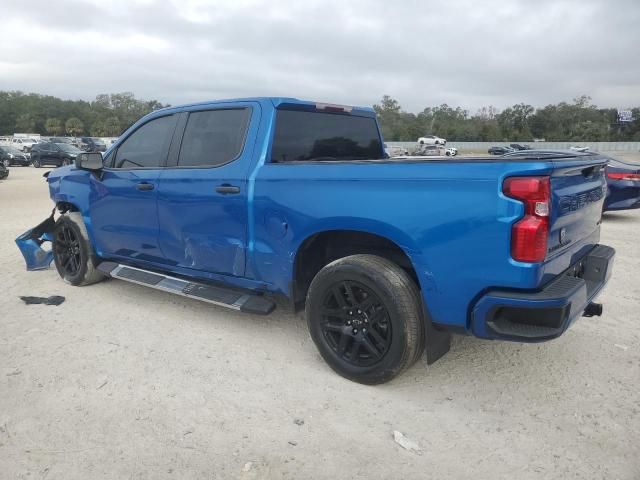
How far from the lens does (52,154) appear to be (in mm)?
30094

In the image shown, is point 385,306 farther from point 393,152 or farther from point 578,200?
point 393,152

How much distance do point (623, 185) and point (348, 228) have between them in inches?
331

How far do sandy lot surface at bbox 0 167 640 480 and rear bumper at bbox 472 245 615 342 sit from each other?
0.59 metres

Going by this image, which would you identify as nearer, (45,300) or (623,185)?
(45,300)

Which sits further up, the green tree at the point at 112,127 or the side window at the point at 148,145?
the green tree at the point at 112,127

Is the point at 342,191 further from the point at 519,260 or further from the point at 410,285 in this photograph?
the point at 519,260

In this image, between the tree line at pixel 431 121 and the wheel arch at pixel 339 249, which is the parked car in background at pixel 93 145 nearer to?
the wheel arch at pixel 339 249

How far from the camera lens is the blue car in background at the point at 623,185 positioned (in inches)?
374

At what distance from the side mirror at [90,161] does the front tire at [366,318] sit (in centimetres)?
270

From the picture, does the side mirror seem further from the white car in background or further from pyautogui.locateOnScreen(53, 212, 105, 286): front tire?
the white car in background

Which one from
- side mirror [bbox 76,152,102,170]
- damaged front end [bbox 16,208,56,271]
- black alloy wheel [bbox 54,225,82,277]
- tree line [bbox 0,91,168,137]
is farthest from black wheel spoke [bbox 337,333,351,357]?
tree line [bbox 0,91,168,137]

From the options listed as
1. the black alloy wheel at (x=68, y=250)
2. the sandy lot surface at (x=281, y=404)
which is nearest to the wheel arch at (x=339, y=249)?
the sandy lot surface at (x=281, y=404)

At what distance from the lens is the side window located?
4594mm

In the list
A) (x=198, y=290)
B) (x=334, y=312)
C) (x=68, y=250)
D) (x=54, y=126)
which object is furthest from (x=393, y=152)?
(x=54, y=126)
